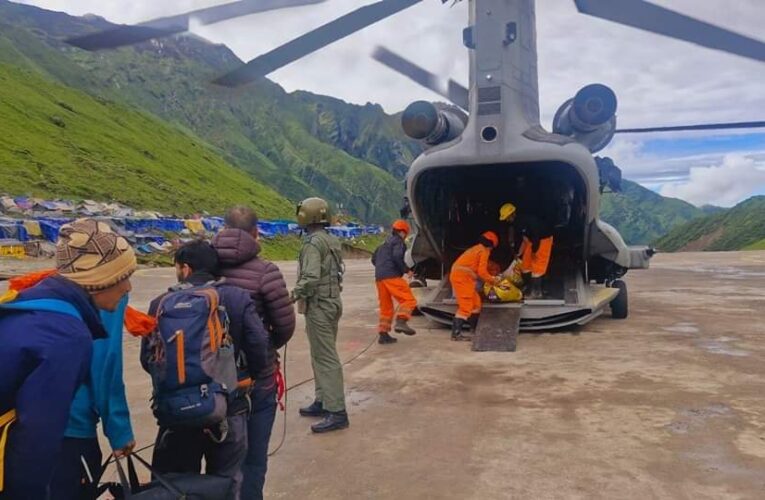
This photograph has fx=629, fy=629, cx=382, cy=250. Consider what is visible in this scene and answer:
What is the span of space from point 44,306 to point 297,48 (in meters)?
4.83

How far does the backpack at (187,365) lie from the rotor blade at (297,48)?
4.14 metres

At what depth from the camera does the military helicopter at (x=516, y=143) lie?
6.34 metres

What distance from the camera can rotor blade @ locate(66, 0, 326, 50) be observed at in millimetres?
4941

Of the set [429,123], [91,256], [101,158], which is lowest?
[91,256]

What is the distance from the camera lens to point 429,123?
312 inches

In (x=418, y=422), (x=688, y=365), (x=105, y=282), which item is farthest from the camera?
(x=688, y=365)

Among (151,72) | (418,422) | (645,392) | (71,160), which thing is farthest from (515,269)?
(151,72)

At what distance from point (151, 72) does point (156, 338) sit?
139060mm

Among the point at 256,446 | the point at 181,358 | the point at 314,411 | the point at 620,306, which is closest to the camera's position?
the point at 181,358

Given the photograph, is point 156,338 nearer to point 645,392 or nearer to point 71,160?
point 645,392

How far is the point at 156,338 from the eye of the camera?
2307 millimetres

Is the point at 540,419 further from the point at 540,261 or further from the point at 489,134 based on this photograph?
the point at 540,261

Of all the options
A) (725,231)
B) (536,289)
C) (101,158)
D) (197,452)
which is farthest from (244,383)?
(725,231)

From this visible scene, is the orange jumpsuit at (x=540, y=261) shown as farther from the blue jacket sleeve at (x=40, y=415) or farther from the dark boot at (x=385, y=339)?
the blue jacket sleeve at (x=40, y=415)
